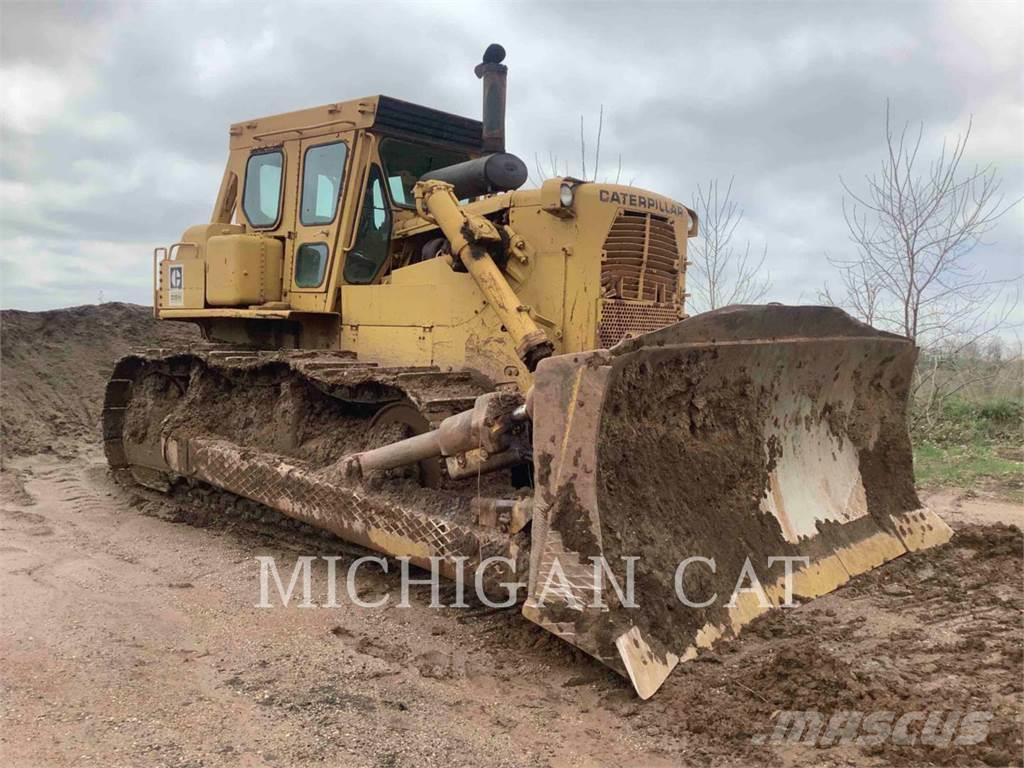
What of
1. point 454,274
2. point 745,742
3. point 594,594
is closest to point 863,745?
point 745,742

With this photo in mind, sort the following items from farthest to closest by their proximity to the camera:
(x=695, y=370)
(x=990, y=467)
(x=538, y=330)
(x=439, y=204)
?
(x=990, y=467), (x=439, y=204), (x=538, y=330), (x=695, y=370)

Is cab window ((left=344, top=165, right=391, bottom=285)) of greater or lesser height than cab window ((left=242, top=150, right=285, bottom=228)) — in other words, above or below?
below

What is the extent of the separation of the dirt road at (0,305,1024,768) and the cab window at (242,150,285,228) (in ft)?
9.35

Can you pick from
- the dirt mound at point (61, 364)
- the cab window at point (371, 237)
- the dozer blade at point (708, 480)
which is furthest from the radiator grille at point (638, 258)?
the dirt mound at point (61, 364)

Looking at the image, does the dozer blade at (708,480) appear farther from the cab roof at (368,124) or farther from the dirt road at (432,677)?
the cab roof at (368,124)

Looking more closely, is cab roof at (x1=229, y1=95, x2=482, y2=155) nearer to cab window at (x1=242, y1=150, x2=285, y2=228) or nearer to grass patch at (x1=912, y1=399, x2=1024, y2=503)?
cab window at (x1=242, y1=150, x2=285, y2=228)

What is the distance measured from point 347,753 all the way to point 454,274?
3153 millimetres

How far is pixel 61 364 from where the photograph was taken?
1071 centimetres

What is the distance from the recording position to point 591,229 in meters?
4.88

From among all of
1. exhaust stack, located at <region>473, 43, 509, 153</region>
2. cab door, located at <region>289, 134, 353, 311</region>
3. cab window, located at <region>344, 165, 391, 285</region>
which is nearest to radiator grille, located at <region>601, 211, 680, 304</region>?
exhaust stack, located at <region>473, 43, 509, 153</region>

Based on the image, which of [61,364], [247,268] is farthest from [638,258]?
[61,364]

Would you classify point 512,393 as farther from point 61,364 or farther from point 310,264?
point 61,364

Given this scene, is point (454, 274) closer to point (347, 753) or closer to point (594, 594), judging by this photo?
point (594, 594)

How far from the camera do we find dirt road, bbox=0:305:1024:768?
9.41 feet
